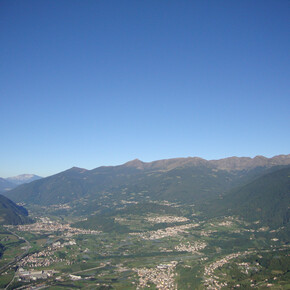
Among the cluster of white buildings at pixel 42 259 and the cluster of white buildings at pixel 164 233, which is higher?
the cluster of white buildings at pixel 42 259

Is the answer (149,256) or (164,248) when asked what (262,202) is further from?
(149,256)

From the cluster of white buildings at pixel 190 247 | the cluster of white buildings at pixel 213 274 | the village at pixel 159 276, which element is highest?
the village at pixel 159 276

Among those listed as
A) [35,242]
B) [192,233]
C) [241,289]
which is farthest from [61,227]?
[241,289]

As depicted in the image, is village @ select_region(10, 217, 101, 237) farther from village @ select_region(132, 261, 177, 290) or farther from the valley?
village @ select_region(132, 261, 177, 290)

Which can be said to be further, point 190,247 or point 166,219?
point 166,219

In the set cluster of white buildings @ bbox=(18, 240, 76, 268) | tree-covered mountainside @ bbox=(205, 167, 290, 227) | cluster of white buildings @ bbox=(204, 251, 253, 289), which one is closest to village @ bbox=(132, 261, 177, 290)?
cluster of white buildings @ bbox=(204, 251, 253, 289)

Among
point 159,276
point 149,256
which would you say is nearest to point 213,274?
point 159,276

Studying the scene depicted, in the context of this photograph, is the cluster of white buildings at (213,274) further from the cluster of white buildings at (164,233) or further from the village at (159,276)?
the cluster of white buildings at (164,233)

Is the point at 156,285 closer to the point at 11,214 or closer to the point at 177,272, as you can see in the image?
the point at 177,272

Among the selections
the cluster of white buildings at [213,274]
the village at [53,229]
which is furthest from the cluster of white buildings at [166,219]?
the cluster of white buildings at [213,274]
